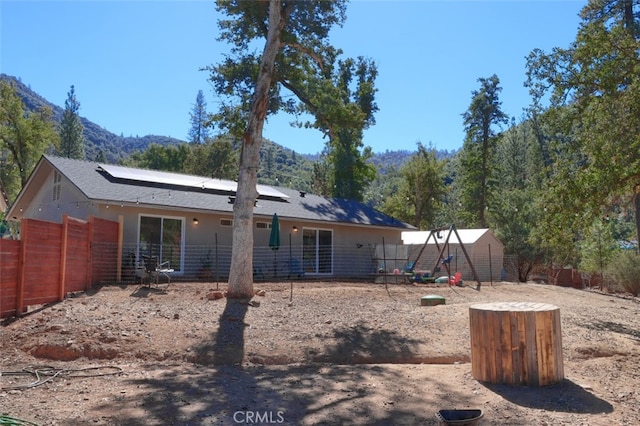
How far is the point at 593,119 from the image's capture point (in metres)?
12.7

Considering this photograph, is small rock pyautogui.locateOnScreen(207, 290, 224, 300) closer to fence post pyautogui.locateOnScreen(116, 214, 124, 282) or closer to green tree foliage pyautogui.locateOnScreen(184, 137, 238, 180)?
fence post pyautogui.locateOnScreen(116, 214, 124, 282)

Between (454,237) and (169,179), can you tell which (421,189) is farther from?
(169,179)

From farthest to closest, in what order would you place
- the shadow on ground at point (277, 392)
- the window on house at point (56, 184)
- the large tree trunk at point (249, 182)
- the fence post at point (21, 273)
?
the window on house at point (56, 184) → the large tree trunk at point (249, 182) → the fence post at point (21, 273) → the shadow on ground at point (277, 392)

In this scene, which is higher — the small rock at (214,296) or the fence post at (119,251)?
the fence post at (119,251)

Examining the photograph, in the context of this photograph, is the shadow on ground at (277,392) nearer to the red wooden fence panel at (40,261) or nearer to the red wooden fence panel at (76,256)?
the red wooden fence panel at (40,261)

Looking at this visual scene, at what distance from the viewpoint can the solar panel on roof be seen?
58.3 feet

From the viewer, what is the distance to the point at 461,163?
3997 cm

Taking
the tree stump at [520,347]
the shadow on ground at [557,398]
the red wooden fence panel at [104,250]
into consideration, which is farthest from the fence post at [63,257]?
the shadow on ground at [557,398]

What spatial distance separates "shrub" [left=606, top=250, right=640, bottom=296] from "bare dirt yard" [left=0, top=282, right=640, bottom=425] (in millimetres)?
10945

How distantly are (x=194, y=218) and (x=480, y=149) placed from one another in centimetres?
2710

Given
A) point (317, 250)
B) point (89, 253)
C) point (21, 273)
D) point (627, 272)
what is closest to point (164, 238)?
point (89, 253)

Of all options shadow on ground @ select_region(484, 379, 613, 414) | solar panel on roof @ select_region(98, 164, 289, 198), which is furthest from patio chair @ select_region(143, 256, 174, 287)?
shadow on ground @ select_region(484, 379, 613, 414)

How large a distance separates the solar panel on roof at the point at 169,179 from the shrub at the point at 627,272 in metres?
15.0

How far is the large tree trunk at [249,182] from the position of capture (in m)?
11.3
